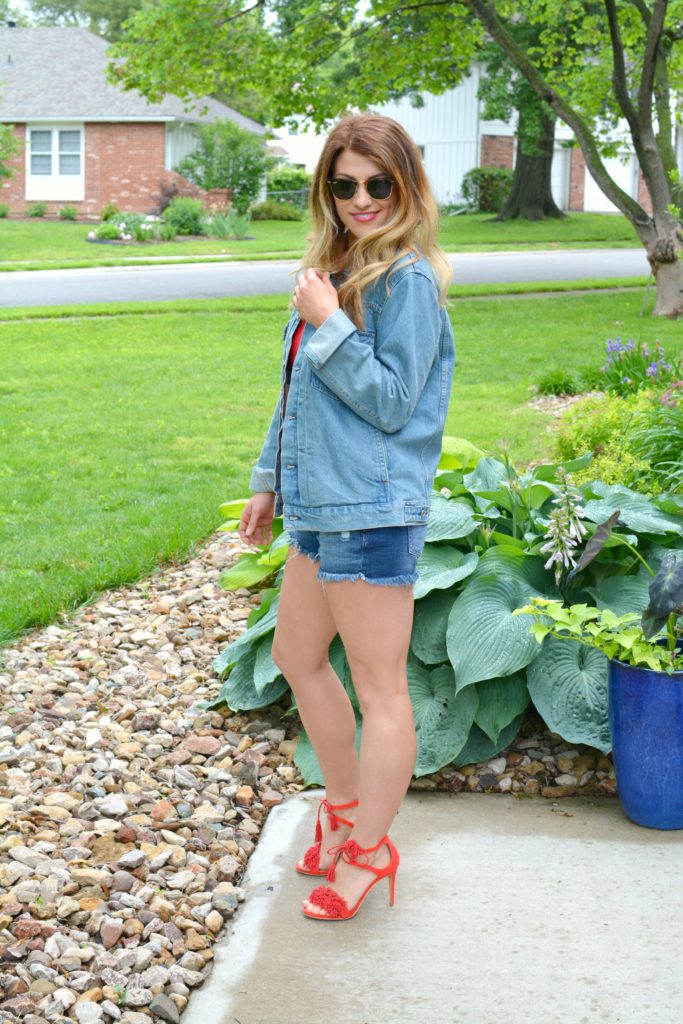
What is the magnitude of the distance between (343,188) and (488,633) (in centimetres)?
144

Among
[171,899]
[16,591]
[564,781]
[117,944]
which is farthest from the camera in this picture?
[16,591]

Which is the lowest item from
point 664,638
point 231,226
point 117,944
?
point 117,944

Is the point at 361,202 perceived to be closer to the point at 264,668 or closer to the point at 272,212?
the point at 264,668

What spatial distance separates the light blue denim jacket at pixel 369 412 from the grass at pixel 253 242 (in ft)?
56.5

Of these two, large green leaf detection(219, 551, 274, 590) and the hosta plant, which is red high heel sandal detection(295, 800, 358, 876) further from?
large green leaf detection(219, 551, 274, 590)

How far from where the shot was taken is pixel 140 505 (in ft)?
21.5

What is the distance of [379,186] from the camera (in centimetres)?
258

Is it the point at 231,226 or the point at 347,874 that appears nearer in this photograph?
the point at 347,874

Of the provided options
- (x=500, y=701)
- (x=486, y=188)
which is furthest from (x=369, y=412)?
(x=486, y=188)

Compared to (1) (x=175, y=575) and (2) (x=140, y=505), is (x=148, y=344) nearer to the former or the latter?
(2) (x=140, y=505)

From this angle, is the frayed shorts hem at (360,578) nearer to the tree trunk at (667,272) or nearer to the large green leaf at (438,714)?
the large green leaf at (438,714)

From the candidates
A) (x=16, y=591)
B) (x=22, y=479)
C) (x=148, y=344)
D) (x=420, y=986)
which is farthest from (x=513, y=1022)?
(x=148, y=344)

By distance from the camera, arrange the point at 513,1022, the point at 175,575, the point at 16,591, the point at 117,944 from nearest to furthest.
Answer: the point at 513,1022
the point at 117,944
the point at 16,591
the point at 175,575

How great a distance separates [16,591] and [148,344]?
7.36 m
